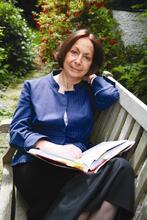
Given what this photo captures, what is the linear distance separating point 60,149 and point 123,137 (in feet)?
1.37

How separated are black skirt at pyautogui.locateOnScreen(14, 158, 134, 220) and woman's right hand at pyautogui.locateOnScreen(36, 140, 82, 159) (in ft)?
0.31

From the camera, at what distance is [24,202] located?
104 inches

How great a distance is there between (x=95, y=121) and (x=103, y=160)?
0.77 metres

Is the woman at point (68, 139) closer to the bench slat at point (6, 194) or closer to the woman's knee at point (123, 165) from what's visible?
the woman's knee at point (123, 165)

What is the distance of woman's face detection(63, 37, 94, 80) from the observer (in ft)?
9.19

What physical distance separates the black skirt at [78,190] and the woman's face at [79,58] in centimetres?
72

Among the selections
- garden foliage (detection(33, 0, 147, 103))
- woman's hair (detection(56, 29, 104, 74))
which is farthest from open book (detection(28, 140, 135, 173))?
garden foliage (detection(33, 0, 147, 103))

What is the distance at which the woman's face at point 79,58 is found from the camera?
2.80m

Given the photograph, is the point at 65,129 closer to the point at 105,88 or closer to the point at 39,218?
the point at 105,88

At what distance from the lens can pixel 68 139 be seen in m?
2.76

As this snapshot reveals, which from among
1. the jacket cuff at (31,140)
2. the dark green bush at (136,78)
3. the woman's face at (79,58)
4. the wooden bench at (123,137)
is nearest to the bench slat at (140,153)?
the wooden bench at (123,137)

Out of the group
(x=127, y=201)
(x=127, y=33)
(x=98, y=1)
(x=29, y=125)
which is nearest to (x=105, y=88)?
(x=29, y=125)

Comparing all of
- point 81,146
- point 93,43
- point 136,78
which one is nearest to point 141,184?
point 81,146

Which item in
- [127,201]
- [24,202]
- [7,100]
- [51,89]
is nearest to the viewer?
[127,201]
